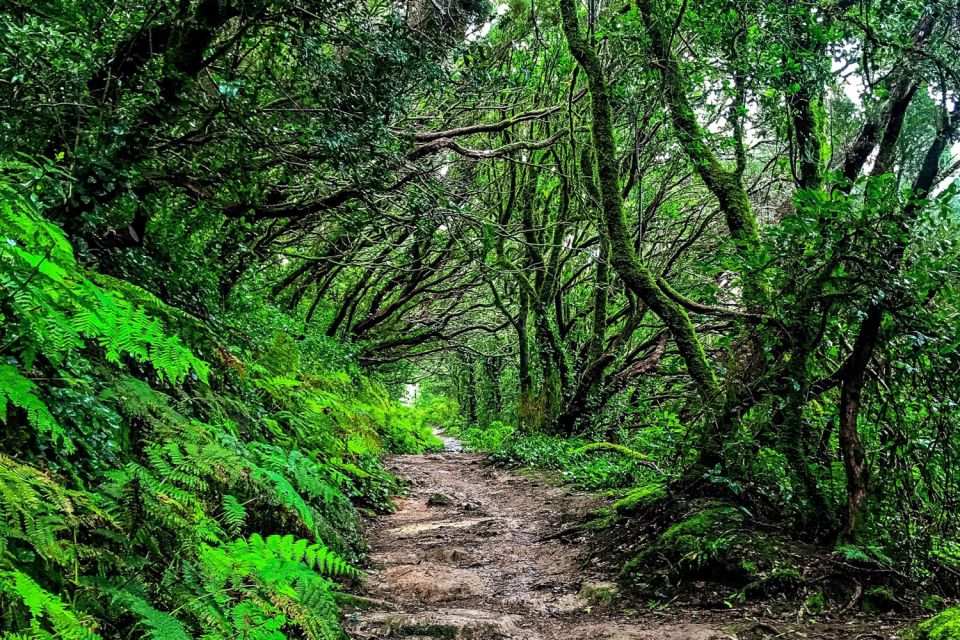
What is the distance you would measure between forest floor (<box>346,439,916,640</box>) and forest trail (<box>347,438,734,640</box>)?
10 millimetres

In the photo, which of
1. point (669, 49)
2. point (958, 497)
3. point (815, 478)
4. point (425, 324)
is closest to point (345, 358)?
point (425, 324)

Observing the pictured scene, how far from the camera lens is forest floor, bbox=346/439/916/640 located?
10.5 feet

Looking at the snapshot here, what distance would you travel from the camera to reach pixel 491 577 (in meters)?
4.77

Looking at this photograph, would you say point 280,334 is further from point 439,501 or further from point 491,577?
point 491,577

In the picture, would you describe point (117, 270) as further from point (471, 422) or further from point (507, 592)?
point (471, 422)

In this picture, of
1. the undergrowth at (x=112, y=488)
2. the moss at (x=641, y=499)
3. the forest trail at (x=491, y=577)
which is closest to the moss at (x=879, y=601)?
the forest trail at (x=491, y=577)

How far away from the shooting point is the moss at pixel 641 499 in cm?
525

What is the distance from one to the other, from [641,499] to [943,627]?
2.99 m

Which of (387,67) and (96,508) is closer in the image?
(96,508)

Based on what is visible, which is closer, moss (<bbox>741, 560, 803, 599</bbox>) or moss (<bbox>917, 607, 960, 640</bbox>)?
moss (<bbox>917, 607, 960, 640</bbox>)

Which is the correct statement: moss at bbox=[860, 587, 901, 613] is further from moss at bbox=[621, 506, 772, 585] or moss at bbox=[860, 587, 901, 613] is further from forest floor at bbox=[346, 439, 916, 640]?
moss at bbox=[621, 506, 772, 585]

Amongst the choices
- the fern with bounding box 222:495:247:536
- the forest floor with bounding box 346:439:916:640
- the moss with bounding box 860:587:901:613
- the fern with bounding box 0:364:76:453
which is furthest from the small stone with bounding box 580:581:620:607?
the fern with bounding box 0:364:76:453

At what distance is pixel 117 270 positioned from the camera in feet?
13.2

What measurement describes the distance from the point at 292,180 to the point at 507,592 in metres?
4.66
